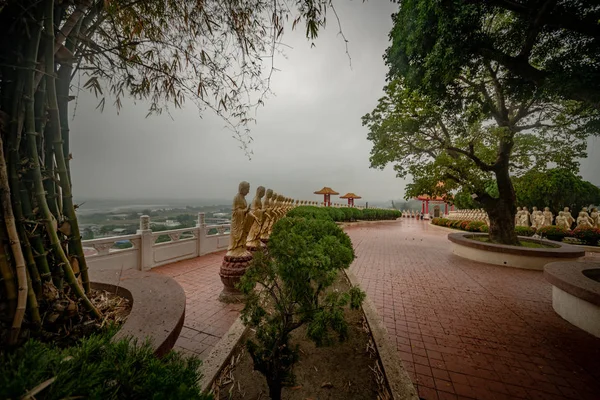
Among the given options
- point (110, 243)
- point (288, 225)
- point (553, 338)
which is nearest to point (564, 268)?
point (553, 338)

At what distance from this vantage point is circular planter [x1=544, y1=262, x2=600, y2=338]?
3441 millimetres

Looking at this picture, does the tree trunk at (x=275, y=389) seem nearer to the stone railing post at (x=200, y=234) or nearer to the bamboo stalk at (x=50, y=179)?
the bamboo stalk at (x=50, y=179)

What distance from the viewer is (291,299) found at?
244 centimetres

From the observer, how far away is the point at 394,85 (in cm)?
762

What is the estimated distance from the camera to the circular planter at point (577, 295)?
3.44 meters

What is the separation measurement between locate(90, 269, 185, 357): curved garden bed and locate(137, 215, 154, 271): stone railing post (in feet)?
12.6

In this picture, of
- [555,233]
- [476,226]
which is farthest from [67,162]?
[476,226]

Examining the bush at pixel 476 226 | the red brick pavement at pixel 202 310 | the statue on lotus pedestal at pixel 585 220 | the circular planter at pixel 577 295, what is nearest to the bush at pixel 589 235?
the statue on lotus pedestal at pixel 585 220

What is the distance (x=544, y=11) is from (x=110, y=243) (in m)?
10.3

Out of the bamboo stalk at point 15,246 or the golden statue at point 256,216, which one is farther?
the golden statue at point 256,216

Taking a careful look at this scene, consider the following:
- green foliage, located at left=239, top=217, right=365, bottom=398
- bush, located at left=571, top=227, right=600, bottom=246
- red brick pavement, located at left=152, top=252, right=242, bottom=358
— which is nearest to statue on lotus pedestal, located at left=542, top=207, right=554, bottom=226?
bush, located at left=571, top=227, right=600, bottom=246

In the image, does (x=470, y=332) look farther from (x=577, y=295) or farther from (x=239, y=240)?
(x=239, y=240)

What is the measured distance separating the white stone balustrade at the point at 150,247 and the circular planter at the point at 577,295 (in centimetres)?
886

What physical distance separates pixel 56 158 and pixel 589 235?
16.7 meters
